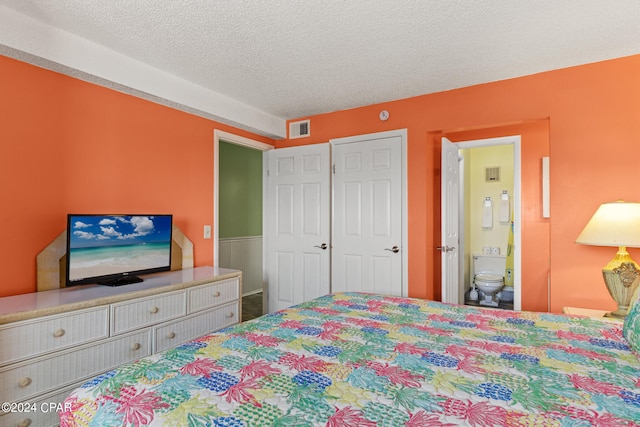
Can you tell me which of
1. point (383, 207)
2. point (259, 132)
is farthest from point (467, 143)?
point (259, 132)

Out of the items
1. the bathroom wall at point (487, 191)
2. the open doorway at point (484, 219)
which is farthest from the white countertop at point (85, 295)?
the bathroom wall at point (487, 191)

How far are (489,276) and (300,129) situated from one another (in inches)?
128

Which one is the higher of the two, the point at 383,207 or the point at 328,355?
the point at 383,207

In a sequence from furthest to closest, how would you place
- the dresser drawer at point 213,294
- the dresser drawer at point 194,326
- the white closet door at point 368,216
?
the white closet door at point 368,216 → the dresser drawer at point 213,294 → the dresser drawer at point 194,326

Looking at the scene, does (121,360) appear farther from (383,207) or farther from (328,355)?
(383,207)

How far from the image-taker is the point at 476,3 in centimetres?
198

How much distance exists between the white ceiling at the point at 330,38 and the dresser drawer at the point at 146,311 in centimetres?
166

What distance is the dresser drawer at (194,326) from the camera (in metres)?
2.52

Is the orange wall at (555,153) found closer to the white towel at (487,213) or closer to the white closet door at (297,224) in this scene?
the white closet door at (297,224)

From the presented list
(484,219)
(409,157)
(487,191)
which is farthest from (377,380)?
(487,191)

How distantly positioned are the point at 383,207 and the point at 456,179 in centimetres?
87

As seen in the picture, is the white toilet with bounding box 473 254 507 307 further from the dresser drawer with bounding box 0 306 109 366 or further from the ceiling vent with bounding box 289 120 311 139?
the dresser drawer with bounding box 0 306 109 366

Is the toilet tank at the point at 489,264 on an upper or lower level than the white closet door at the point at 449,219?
lower

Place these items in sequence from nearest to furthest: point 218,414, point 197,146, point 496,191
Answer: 1. point 218,414
2. point 197,146
3. point 496,191
